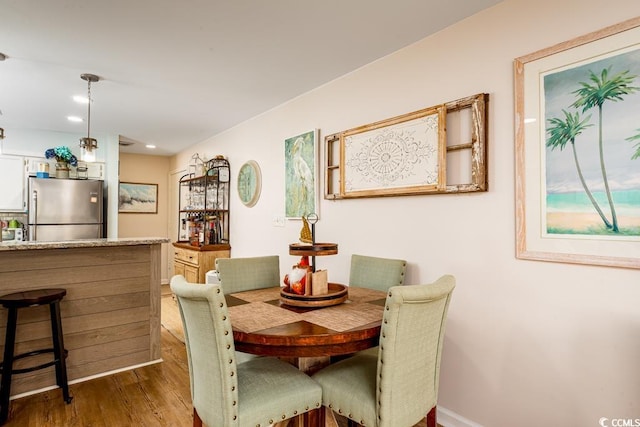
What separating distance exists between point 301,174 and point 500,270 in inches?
78.4

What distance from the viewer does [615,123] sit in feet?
5.03

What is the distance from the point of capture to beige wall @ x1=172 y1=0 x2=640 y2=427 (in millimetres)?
1573

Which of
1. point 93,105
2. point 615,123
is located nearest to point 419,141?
point 615,123

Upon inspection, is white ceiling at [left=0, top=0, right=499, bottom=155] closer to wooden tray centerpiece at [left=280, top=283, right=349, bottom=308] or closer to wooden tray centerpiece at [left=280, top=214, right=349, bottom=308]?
wooden tray centerpiece at [left=280, top=214, right=349, bottom=308]

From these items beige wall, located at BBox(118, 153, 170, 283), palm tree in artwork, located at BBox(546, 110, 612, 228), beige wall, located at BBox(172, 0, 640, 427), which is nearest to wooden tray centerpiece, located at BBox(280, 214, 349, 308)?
beige wall, located at BBox(172, 0, 640, 427)

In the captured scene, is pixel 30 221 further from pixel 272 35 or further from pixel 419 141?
pixel 419 141

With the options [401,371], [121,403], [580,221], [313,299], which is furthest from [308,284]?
[121,403]

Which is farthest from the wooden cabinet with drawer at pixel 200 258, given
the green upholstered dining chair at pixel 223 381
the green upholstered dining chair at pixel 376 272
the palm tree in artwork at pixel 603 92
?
the palm tree in artwork at pixel 603 92

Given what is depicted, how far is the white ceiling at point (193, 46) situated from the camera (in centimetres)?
198

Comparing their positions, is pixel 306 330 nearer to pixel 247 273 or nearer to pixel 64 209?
pixel 247 273

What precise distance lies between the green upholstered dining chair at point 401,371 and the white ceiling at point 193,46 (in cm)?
162

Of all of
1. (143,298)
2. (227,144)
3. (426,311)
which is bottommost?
(143,298)

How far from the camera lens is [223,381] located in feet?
4.47

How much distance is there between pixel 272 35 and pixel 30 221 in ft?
13.3
